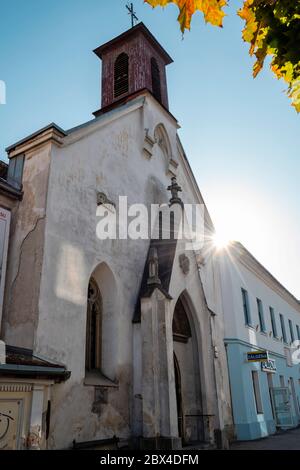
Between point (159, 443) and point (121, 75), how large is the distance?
1483cm

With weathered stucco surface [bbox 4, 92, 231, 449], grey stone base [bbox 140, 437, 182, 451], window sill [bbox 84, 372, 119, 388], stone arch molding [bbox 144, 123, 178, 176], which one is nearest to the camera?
weathered stucco surface [bbox 4, 92, 231, 449]

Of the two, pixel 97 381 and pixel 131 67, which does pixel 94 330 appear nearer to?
pixel 97 381

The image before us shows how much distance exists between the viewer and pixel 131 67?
699 inches

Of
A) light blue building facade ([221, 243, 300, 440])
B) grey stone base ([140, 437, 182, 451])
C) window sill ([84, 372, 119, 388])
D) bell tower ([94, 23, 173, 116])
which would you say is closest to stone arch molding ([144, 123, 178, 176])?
bell tower ([94, 23, 173, 116])

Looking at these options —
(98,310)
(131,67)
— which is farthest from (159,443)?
(131,67)

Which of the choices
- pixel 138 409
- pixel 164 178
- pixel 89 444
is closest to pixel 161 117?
pixel 164 178

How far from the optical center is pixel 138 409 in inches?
415

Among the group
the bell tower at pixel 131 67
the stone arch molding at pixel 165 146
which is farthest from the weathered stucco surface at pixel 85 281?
the bell tower at pixel 131 67

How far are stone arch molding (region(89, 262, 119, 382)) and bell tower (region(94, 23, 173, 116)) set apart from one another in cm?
881

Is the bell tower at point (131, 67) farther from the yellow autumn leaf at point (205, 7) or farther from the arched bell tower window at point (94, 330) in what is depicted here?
the yellow autumn leaf at point (205, 7)

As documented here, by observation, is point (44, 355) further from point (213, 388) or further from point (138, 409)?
point (213, 388)

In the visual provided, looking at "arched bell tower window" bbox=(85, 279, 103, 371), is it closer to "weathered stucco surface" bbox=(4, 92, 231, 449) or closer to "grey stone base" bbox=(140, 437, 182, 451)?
"weathered stucco surface" bbox=(4, 92, 231, 449)

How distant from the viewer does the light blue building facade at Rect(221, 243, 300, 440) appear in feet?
57.6

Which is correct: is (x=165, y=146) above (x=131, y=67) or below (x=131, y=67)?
below
